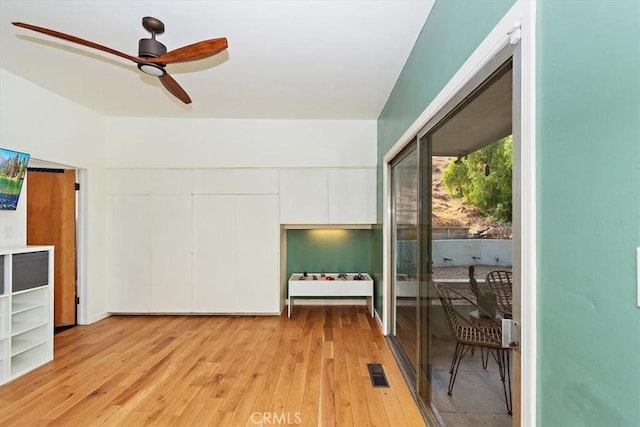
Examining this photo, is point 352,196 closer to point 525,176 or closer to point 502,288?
point 502,288

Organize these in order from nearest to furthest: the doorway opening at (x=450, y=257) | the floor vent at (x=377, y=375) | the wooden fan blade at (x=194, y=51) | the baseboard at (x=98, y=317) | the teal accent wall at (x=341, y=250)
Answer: the doorway opening at (x=450, y=257), the wooden fan blade at (x=194, y=51), the floor vent at (x=377, y=375), the baseboard at (x=98, y=317), the teal accent wall at (x=341, y=250)

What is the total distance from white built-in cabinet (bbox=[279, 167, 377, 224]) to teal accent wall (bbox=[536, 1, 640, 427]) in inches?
140

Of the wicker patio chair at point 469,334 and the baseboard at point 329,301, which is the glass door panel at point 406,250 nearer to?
the wicker patio chair at point 469,334

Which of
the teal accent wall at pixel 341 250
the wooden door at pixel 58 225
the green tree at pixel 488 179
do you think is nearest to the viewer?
the green tree at pixel 488 179

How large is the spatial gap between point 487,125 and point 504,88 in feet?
0.73

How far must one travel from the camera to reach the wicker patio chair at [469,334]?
4.66 feet

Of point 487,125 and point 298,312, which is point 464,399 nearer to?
point 487,125

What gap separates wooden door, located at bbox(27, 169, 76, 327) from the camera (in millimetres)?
4059

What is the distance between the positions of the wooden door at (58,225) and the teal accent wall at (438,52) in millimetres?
4147

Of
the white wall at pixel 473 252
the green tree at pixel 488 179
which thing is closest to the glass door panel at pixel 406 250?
the white wall at pixel 473 252

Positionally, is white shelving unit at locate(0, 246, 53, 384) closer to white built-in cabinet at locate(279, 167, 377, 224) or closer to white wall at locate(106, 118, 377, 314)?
white wall at locate(106, 118, 377, 314)

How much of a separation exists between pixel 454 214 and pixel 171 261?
3930 millimetres

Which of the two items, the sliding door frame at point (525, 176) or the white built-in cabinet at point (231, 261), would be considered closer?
the sliding door frame at point (525, 176)

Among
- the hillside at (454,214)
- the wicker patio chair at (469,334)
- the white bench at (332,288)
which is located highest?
the hillside at (454,214)
